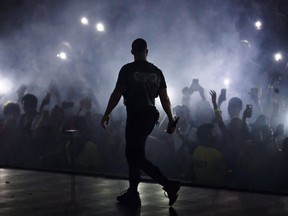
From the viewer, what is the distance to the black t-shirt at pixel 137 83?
5.64m

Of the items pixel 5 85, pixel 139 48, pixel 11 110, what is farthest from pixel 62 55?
pixel 139 48

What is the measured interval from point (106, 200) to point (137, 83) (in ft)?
4.53

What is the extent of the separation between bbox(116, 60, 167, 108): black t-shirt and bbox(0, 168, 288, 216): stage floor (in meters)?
1.14

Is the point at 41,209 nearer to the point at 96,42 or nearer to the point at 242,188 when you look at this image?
the point at 242,188

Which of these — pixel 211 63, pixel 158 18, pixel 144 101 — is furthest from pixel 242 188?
pixel 158 18

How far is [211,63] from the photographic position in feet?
45.9

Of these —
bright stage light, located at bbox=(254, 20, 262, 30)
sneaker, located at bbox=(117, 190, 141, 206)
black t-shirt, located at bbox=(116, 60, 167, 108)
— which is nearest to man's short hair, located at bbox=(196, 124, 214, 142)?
black t-shirt, located at bbox=(116, 60, 167, 108)

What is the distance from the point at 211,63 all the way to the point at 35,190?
27.9ft

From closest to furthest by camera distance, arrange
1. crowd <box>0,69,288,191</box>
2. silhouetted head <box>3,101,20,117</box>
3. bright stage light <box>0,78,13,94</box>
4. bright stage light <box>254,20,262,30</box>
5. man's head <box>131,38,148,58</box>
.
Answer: man's head <box>131,38,148,58</box>, crowd <box>0,69,288,191</box>, silhouetted head <box>3,101,20,117</box>, bright stage light <box>254,20,262,30</box>, bright stage light <box>0,78,13,94</box>

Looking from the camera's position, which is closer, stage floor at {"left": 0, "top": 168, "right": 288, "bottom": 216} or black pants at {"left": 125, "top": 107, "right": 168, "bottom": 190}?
stage floor at {"left": 0, "top": 168, "right": 288, "bottom": 216}

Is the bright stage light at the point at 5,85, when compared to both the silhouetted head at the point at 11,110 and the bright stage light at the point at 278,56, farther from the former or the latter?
the bright stage light at the point at 278,56

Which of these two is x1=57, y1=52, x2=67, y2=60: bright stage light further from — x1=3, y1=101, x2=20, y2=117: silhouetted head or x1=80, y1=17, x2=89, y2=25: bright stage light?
x1=3, y1=101, x2=20, y2=117: silhouetted head

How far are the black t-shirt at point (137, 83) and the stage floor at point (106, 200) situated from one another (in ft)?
3.73

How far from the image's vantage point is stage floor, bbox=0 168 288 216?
514 cm
